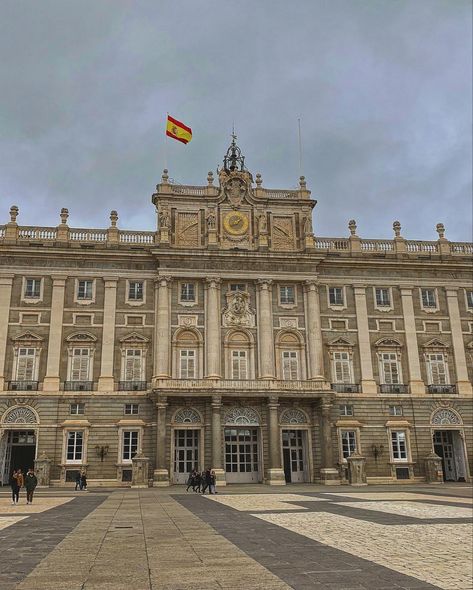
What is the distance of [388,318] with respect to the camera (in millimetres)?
48594

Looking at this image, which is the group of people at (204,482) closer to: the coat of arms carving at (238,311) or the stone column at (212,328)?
the stone column at (212,328)

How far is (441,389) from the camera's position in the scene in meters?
47.7

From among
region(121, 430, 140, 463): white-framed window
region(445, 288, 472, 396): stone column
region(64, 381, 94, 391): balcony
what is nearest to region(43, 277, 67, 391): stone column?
region(64, 381, 94, 391): balcony

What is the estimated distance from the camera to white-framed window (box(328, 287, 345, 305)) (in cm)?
4847

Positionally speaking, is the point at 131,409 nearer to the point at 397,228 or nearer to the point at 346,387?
the point at 346,387

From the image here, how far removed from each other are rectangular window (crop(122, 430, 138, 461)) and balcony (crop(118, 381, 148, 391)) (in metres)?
3.09

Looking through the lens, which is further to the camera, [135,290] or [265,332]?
[135,290]

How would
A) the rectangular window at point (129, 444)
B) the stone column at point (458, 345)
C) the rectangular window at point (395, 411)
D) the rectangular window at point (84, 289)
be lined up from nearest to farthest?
the rectangular window at point (129, 444), the rectangular window at point (84, 289), the rectangular window at point (395, 411), the stone column at point (458, 345)

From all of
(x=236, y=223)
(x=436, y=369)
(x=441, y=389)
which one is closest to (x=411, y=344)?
(x=436, y=369)

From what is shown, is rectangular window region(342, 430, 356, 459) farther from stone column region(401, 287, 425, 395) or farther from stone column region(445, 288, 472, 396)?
stone column region(445, 288, 472, 396)

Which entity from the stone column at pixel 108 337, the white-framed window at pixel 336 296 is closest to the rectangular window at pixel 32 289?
the stone column at pixel 108 337

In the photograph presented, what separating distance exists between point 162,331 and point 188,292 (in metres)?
3.97

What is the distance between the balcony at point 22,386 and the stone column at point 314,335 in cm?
2064

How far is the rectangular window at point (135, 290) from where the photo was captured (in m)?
46.3
